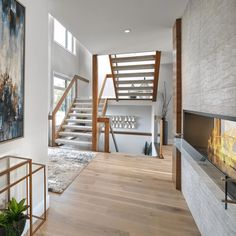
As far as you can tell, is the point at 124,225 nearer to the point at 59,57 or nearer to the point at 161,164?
the point at 161,164

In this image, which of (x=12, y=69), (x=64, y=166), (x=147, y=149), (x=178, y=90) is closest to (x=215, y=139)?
(x=178, y=90)

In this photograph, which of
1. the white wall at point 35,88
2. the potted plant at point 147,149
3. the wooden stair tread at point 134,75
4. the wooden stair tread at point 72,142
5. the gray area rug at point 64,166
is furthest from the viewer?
the potted plant at point 147,149

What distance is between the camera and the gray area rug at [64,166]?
8.17ft

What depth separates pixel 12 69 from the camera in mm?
1345

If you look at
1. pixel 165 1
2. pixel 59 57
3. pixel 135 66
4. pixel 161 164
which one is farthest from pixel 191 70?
pixel 59 57

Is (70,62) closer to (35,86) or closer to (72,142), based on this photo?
(72,142)

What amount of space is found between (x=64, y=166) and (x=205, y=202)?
2.48 metres

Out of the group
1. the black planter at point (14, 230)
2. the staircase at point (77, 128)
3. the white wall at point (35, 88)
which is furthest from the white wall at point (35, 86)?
the staircase at point (77, 128)

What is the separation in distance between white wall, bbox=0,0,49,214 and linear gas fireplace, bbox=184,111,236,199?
1563mm

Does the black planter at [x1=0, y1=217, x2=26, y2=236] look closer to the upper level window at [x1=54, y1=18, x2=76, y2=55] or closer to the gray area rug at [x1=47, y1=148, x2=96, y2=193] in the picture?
the gray area rug at [x1=47, y1=148, x2=96, y2=193]

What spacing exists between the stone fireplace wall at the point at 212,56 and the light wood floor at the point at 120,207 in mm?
1176

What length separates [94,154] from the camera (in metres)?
4.02

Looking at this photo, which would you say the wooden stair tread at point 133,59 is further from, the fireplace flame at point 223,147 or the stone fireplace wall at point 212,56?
the fireplace flame at point 223,147

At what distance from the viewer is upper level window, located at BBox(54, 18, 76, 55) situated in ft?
18.6
